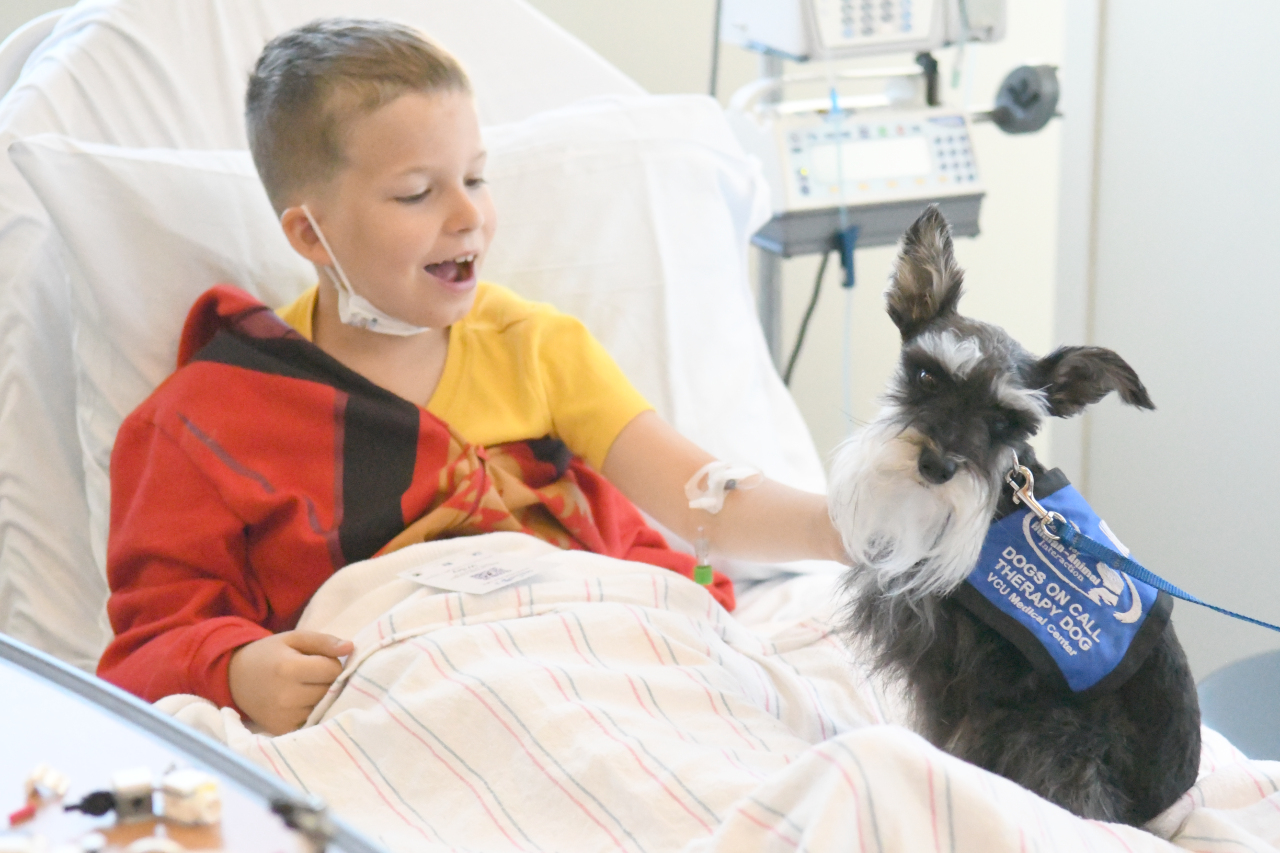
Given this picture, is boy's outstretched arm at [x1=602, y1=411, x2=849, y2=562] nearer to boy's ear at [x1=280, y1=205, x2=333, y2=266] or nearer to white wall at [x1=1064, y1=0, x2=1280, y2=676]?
boy's ear at [x1=280, y1=205, x2=333, y2=266]

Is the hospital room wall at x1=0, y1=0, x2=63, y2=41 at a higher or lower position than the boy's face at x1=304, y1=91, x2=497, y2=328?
higher

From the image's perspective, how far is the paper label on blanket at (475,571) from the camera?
1.11 m

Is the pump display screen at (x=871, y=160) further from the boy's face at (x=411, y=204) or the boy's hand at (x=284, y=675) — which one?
the boy's hand at (x=284, y=675)

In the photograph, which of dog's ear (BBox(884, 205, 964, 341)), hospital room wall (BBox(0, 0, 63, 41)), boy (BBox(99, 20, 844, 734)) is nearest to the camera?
dog's ear (BBox(884, 205, 964, 341))

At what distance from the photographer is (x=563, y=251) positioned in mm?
1572

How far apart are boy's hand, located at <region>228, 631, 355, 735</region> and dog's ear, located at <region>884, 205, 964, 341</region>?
1.89 ft

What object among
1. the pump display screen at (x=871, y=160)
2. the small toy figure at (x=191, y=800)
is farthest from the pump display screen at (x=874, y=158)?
the small toy figure at (x=191, y=800)

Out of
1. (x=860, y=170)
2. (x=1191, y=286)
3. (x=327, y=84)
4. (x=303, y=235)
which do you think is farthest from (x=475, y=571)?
(x=1191, y=286)

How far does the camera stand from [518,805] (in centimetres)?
89

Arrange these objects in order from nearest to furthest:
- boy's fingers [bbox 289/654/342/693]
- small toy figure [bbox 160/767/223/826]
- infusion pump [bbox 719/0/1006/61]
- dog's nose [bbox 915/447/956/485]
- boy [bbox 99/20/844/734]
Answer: small toy figure [bbox 160/767/223/826]
dog's nose [bbox 915/447/956/485]
boy's fingers [bbox 289/654/342/693]
boy [bbox 99/20/844/734]
infusion pump [bbox 719/0/1006/61]

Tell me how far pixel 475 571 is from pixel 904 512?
0.46 metres

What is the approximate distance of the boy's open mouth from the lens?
127 cm

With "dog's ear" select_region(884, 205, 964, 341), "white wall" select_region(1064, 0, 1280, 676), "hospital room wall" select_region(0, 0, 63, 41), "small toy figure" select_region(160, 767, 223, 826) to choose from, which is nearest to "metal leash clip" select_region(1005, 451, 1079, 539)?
"dog's ear" select_region(884, 205, 964, 341)

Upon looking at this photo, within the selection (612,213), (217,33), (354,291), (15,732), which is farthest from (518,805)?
(217,33)
